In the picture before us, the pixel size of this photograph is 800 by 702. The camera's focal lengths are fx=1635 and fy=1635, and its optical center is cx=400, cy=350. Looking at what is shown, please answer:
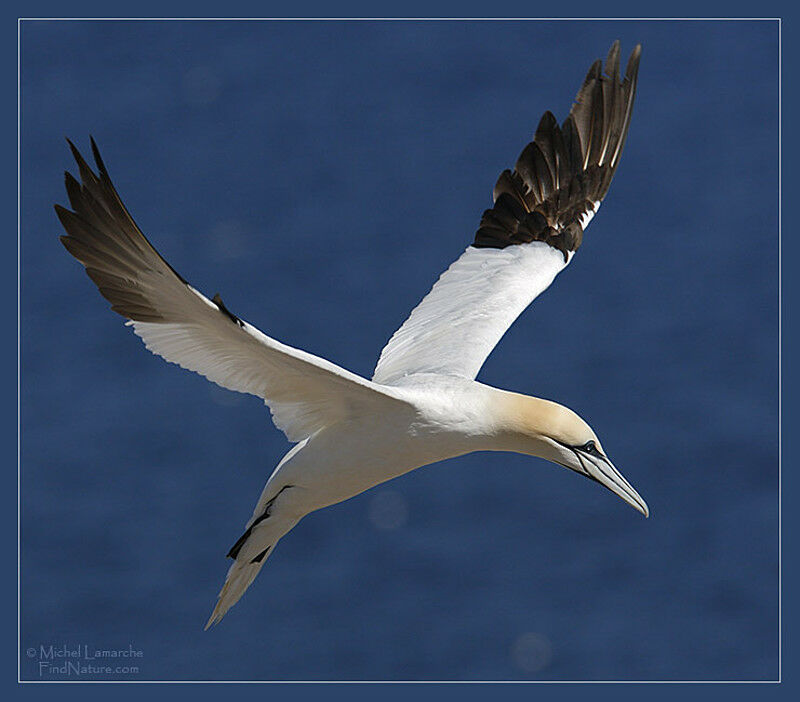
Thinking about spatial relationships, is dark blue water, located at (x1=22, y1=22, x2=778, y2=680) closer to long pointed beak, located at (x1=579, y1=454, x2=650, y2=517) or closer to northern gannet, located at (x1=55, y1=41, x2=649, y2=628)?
northern gannet, located at (x1=55, y1=41, x2=649, y2=628)

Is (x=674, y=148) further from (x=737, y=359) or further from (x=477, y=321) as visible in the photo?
(x=477, y=321)

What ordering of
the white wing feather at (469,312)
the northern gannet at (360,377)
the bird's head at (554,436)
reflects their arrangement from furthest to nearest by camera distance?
1. the white wing feather at (469,312)
2. the bird's head at (554,436)
3. the northern gannet at (360,377)

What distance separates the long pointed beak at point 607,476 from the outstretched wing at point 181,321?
3.69 ft

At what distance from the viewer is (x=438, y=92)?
78.3ft

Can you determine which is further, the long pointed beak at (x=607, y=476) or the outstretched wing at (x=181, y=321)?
the long pointed beak at (x=607, y=476)

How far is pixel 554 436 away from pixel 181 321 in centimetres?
189

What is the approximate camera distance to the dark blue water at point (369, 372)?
19.2 meters

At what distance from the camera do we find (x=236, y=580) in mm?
8547

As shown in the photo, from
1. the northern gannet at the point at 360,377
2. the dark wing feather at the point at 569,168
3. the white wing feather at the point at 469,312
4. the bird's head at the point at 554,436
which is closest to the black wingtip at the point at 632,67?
the dark wing feather at the point at 569,168

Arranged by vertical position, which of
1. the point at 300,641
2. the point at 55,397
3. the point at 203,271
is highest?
the point at 203,271

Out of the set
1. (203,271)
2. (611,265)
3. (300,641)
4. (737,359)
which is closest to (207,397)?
(203,271)

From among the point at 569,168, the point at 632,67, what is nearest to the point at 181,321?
the point at 569,168

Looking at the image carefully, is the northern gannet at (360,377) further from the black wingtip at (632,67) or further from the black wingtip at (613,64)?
the black wingtip at (632,67)

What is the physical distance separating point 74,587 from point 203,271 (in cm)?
439
